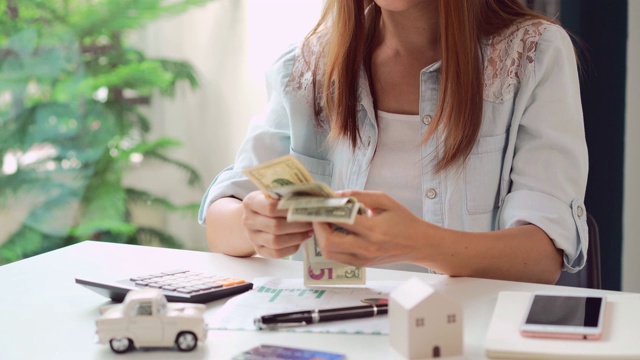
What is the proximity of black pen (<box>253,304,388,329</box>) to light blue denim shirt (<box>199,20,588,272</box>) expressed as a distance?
48 cm

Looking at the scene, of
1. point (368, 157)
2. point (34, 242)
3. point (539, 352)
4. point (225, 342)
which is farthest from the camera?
point (34, 242)

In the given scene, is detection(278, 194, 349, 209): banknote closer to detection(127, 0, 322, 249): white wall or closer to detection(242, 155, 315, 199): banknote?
detection(242, 155, 315, 199): banknote

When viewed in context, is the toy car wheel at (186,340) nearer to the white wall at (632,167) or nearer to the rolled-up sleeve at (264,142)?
the rolled-up sleeve at (264,142)

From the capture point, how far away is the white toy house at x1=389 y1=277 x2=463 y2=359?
3.18 ft

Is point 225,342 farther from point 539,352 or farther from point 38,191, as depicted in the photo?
point 38,191

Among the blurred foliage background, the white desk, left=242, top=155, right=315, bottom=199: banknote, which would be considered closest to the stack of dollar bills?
left=242, top=155, right=315, bottom=199: banknote

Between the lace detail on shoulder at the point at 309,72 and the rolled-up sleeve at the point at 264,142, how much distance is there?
16 millimetres

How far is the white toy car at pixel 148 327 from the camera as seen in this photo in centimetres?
104

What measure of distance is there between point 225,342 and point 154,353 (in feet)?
0.30

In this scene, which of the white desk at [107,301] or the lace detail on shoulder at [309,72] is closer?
the white desk at [107,301]

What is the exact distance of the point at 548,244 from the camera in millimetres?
1475

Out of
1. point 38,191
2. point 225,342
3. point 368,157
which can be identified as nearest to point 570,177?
point 368,157

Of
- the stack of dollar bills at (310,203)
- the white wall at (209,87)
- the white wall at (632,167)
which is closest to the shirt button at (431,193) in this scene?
the stack of dollar bills at (310,203)

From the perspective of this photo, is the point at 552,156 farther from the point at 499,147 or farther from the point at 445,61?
the point at 445,61
